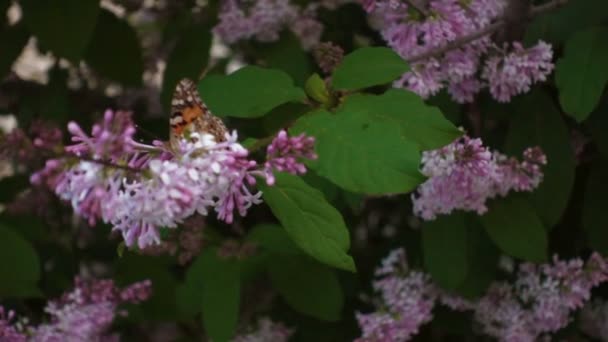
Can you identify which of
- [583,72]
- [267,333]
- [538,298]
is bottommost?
[267,333]

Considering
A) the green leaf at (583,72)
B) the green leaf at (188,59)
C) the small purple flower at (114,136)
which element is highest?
the small purple flower at (114,136)

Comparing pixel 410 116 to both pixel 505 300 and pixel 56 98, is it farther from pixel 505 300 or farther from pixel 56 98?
pixel 56 98

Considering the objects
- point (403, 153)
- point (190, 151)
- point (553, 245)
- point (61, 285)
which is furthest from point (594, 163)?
point (61, 285)

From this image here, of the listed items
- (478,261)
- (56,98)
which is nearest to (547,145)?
(478,261)

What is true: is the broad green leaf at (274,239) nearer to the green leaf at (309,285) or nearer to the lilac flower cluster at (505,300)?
the green leaf at (309,285)

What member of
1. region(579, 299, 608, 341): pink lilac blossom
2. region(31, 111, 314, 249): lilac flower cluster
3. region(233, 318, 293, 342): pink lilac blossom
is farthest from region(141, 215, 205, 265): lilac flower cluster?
region(579, 299, 608, 341): pink lilac blossom

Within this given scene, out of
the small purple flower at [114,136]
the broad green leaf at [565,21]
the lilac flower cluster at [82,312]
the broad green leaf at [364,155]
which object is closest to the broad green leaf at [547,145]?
the broad green leaf at [565,21]

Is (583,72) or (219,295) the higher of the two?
(583,72)
